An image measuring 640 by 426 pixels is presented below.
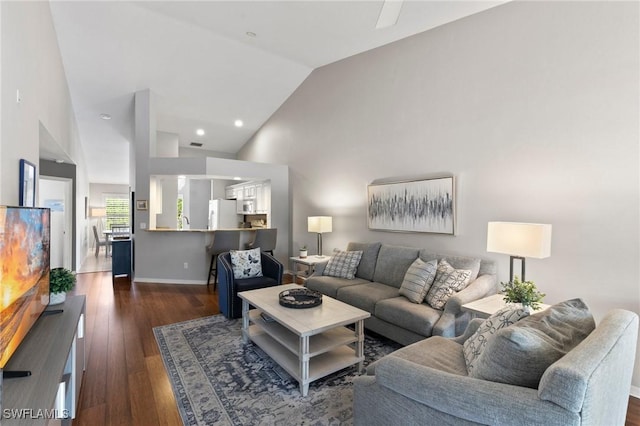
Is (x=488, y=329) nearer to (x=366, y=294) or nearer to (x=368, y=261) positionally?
(x=366, y=294)

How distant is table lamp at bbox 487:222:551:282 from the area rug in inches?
56.8

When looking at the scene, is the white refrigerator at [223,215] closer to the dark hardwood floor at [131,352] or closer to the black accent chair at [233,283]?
the dark hardwood floor at [131,352]

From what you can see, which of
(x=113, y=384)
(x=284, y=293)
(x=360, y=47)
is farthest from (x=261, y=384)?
(x=360, y=47)

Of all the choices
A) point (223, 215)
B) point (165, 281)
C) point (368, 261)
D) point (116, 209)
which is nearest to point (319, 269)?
point (368, 261)

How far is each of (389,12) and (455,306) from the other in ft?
7.71

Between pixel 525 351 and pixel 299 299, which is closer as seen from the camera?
pixel 525 351

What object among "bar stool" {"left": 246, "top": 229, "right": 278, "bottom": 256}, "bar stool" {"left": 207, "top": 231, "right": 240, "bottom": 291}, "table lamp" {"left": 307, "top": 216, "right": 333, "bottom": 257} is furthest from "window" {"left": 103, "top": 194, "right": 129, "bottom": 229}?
"table lamp" {"left": 307, "top": 216, "right": 333, "bottom": 257}

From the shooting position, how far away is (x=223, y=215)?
26.2 ft

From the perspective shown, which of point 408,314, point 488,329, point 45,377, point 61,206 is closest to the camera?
point 45,377

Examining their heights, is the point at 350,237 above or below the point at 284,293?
above

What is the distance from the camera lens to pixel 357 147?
475 cm

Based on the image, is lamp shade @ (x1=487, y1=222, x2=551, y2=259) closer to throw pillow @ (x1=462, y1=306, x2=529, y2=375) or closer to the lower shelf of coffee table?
throw pillow @ (x1=462, y1=306, x2=529, y2=375)

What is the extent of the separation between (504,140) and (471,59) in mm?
998

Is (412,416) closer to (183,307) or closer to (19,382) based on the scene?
(19,382)
